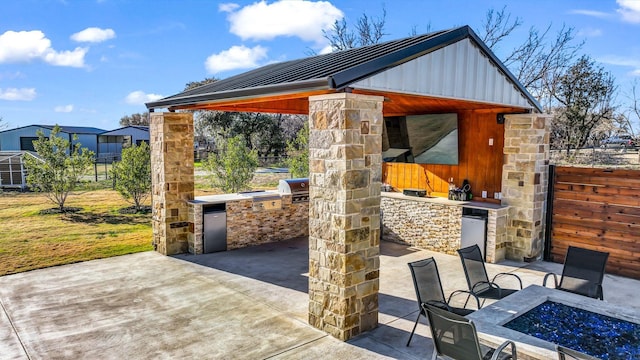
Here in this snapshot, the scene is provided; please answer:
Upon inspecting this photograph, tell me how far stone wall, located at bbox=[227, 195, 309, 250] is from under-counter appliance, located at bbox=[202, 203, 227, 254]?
134 millimetres

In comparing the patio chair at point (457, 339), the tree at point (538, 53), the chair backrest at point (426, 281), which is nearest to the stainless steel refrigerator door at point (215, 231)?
the chair backrest at point (426, 281)

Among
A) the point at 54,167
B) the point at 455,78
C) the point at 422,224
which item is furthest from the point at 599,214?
the point at 54,167

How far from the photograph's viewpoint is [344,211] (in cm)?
518

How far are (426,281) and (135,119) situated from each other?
219ft

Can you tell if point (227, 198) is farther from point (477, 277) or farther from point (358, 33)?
point (358, 33)

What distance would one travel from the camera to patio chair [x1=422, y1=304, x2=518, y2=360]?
3.55 meters

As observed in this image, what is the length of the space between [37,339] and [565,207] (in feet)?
30.0

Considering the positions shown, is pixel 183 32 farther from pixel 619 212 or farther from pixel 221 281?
pixel 619 212

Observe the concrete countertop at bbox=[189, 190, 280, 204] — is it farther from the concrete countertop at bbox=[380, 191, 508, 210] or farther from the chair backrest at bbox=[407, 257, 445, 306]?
the chair backrest at bbox=[407, 257, 445, 306]

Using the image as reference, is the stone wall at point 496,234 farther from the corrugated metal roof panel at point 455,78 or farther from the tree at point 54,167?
the tree at point 54,167

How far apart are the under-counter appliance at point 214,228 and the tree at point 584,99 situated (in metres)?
18.2

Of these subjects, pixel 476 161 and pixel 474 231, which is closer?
pixel 474 231

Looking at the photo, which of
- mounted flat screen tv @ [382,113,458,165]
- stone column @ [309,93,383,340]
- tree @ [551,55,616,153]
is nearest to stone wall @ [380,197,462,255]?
mounted flat screen tv @ [382,113,458,165]

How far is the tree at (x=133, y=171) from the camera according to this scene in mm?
13336
